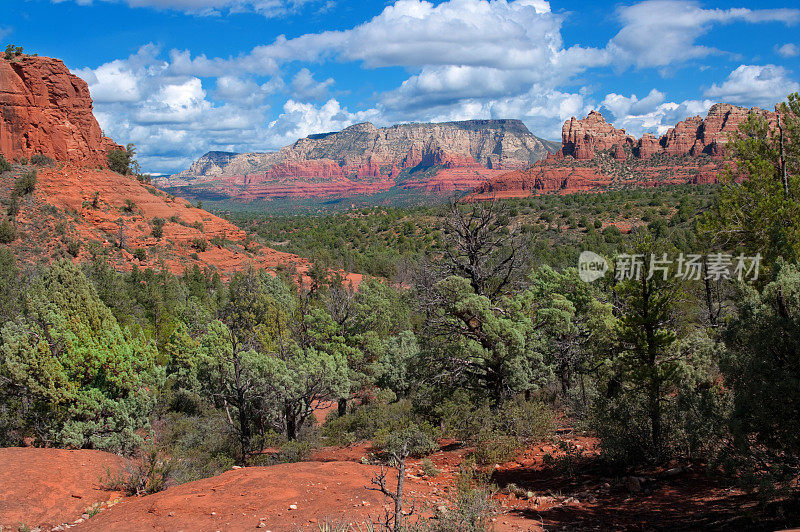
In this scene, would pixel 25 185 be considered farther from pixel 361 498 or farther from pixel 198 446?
pixel 361 498

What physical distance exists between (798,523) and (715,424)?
6.51 ft

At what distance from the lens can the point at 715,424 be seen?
7.74 metres

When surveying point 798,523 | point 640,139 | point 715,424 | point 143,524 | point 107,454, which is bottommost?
point 107,454

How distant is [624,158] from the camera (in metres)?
131

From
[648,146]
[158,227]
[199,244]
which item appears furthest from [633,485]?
[648,146]

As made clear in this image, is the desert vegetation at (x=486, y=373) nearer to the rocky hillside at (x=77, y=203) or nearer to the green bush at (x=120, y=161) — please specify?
the rocky hillside at (x=77, y=203)

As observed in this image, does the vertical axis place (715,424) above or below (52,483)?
above

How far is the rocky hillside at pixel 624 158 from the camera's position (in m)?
115

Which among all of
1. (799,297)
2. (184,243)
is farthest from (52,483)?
(184,243)

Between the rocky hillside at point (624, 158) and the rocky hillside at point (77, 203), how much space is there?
8787 cm

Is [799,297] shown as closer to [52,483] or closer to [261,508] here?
[261,508]

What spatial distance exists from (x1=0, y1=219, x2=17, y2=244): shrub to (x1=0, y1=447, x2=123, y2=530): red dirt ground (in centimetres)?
3362

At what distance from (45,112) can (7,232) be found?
67.1ft

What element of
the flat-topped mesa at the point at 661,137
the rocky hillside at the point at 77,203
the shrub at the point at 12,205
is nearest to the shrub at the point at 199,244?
the rocky hillside at the point at 77,203
